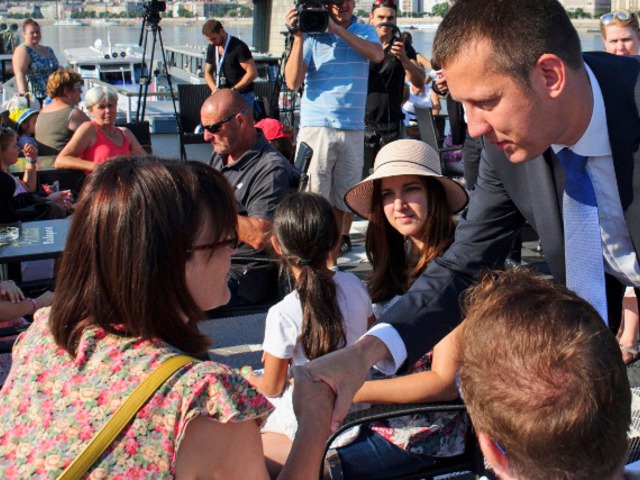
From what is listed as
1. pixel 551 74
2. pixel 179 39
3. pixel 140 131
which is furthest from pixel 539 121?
pixel 179 39

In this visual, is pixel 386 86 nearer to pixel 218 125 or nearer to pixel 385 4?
pixel 385 4

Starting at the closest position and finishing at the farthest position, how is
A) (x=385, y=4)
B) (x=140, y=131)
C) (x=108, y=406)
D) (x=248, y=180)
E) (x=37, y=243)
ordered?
(x=108, y=406) → (x=37, y=243) → (x=248, y=180) → (x=385, y=4) → (x=140, y=131)

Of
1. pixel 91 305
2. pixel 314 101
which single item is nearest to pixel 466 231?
pixel 91 305

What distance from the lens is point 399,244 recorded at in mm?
2998

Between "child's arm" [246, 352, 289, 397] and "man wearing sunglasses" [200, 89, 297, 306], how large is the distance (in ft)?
4.14

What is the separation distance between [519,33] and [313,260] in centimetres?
110

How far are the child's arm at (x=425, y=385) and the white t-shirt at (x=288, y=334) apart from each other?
0.30 metres

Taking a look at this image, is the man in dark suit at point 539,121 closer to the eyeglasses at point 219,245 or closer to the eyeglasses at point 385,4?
the eyeglasses at point 219,245

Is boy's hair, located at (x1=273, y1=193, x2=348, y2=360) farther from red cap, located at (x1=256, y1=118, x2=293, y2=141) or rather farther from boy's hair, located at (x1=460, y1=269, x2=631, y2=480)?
red cap, located at (x1=256, y1=118, x2=293, y2=141)

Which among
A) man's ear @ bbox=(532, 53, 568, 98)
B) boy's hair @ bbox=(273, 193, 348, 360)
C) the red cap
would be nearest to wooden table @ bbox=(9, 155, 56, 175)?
the red cap

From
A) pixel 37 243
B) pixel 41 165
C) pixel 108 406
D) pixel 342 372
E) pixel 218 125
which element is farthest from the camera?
pixel 41 165

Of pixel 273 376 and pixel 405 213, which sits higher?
pixel 405 213

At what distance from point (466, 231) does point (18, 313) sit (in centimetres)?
207

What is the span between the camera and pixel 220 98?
172 inches
